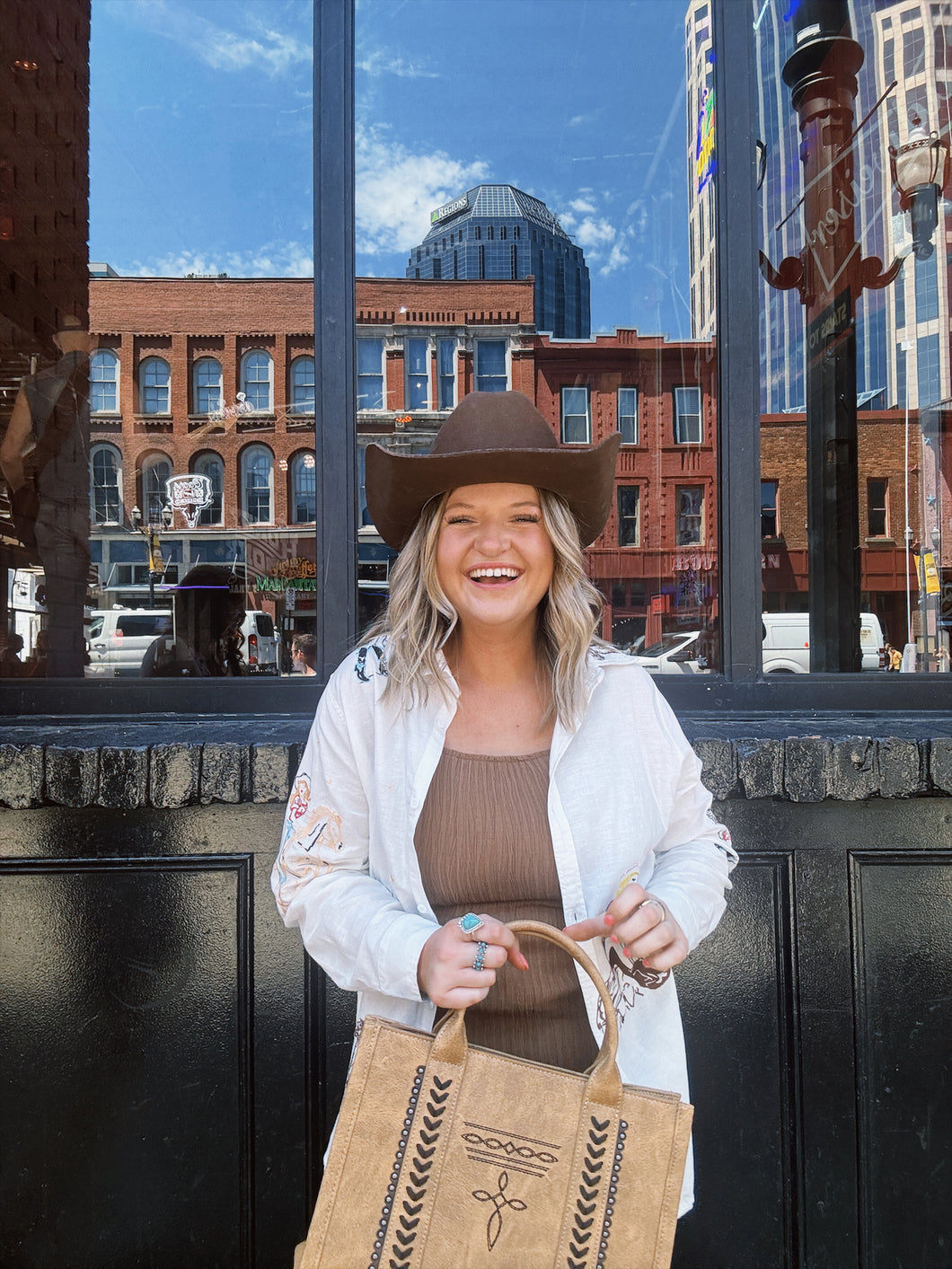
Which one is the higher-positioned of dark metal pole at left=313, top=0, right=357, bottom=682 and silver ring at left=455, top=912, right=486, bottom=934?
dark metal pole at left=313, top=0, right=357, bottom=682

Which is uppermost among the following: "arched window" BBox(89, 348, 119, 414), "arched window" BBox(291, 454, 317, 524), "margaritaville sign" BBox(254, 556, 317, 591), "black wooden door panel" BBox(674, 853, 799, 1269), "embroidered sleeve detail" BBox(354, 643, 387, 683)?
"arched window" BBox(89, 348, 119, 414)

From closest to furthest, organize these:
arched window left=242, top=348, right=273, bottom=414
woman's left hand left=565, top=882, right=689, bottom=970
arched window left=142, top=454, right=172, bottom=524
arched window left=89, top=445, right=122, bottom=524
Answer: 1. woman's left hand left=565, top=882, right=689, bottom=970
2. arched window left=89, top=445, right=122, bottom=524
3. arched window left=242, top=348, right=273, bottom=414
4. arched window left=142, top=454, right=172, bottom=524

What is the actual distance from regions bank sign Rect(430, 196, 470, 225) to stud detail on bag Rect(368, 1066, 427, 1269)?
292 inches

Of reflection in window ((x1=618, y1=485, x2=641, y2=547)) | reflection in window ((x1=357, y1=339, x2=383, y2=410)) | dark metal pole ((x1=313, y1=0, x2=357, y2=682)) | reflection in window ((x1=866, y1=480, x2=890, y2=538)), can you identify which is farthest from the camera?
reflection in window ((x1=618, y1=485, x2=641, y2=547))

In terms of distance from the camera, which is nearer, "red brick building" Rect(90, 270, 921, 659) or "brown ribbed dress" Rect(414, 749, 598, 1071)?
"brown ribbed dress" Rect(414, 749, 598, 1071)

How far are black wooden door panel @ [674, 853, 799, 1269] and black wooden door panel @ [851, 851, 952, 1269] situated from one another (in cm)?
19

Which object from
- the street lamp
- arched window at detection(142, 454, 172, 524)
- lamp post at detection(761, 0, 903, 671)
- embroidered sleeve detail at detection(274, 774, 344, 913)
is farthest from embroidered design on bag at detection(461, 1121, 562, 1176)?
arched window at detection(142, 454, 172, 524)

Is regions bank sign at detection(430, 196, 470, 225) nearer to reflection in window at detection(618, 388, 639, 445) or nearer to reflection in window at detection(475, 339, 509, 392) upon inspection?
reflection in window at detection(475, 339, 509, 392)

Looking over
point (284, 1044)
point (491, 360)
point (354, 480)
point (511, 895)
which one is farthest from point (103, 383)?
point (491, 360)

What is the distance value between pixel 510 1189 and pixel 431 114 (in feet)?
27.9

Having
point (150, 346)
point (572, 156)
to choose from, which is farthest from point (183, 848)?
point (572, 156)

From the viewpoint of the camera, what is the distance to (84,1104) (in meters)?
2.04

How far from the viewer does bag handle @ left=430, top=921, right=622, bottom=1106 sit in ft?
3.39

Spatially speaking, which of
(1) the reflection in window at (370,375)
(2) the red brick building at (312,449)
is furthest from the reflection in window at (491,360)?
(1) the reflection in window at (370,375)
